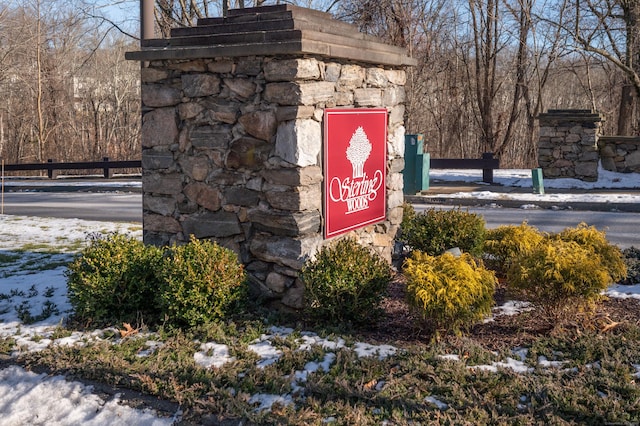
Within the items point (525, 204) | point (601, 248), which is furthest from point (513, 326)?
point (525, 204)

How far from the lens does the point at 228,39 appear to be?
5953mm

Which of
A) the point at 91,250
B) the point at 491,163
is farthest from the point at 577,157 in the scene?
the point at 91,250

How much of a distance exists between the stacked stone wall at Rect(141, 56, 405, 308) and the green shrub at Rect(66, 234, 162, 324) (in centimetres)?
77

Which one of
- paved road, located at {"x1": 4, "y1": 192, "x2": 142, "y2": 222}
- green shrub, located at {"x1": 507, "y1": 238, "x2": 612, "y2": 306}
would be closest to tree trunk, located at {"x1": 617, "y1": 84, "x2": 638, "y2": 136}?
paved road, located at {"x1": 4, "y1": 192, "x2": 142, "y2": 222}

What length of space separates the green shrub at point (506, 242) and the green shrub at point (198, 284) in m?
3.01

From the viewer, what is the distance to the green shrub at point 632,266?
22.8 feet

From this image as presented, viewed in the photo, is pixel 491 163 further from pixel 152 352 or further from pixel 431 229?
pixel 152 352

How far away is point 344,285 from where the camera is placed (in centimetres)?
536

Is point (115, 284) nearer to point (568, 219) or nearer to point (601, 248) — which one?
point (601, 248)

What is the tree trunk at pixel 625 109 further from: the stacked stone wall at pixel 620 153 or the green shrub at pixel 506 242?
the green shrub at pixel 506 242

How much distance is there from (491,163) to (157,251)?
43.6ft

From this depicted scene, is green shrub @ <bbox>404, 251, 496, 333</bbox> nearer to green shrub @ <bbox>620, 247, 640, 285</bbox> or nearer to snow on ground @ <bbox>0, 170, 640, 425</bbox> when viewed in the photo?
snow on ground @ <bbox>0, 170, 640, 425</bbox>

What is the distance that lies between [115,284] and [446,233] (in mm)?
3680

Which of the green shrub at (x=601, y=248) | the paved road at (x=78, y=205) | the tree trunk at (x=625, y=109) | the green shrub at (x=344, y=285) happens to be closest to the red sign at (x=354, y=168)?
the green shrub at (x=344, y=285)
